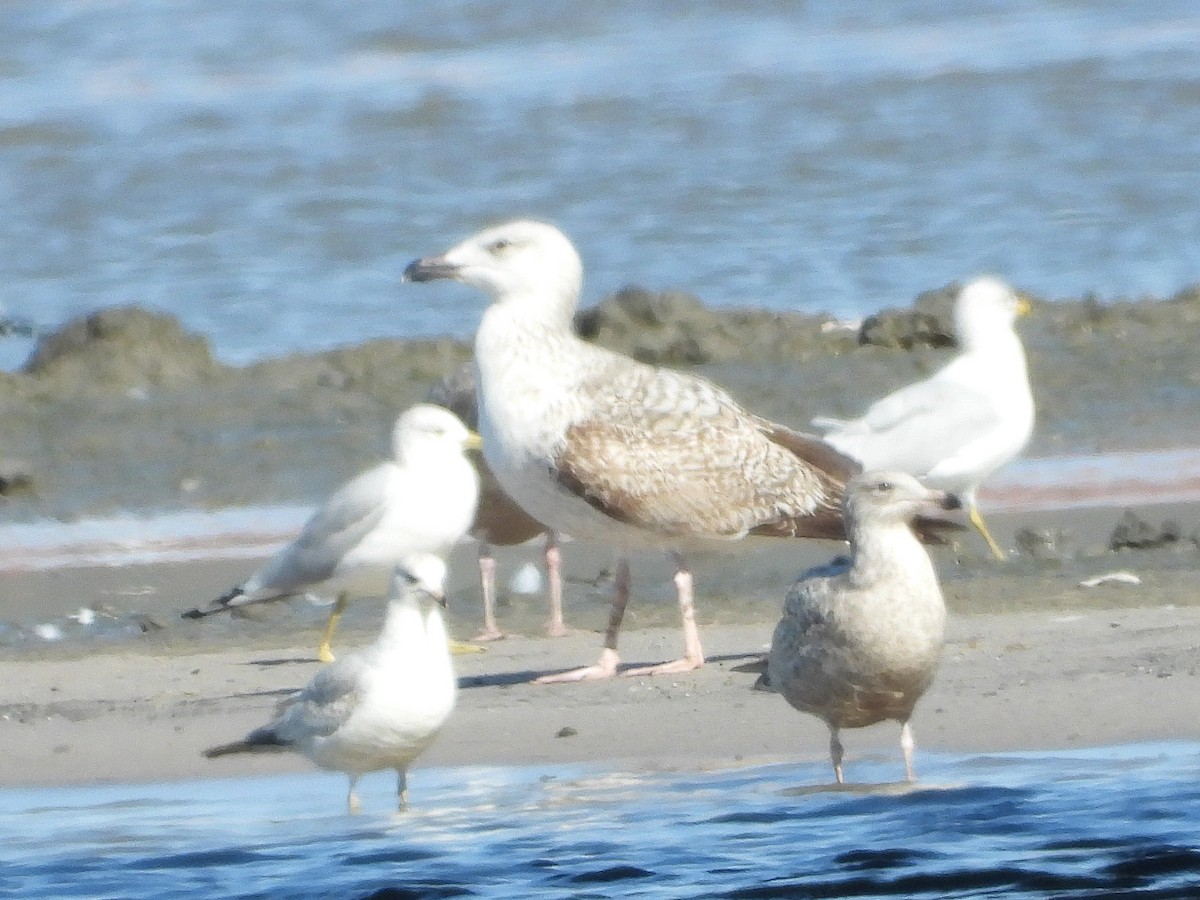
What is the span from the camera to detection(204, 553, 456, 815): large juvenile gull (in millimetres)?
6914

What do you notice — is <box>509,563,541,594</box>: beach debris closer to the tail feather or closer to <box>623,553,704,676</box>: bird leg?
the tail feather

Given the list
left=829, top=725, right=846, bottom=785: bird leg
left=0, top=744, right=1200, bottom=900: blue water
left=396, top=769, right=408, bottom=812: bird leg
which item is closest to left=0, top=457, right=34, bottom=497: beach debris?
left=0, top=744, right=1200, bottom=900: blue water

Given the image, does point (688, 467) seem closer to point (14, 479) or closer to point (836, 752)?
point (836, 752)

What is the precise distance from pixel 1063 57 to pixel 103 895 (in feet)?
94.6

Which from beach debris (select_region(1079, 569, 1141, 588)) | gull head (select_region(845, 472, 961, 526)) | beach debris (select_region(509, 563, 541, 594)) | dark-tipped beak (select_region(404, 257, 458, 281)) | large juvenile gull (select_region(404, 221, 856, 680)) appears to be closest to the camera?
gull head (select_region(845, 472, 961, 526))

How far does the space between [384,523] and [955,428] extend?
2.85 metres

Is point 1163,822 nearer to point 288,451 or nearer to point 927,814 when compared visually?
point 927,814

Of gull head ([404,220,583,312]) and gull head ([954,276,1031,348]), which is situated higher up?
gull head ([954,276,1031,348])

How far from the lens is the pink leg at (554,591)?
9.74 m

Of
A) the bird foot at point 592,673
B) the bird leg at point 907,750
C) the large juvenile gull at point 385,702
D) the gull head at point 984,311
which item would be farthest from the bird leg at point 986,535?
the large juvenile gull at point 385,702

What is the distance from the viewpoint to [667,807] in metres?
6.86

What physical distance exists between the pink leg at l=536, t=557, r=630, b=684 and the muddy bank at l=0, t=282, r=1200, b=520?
4.52 metres

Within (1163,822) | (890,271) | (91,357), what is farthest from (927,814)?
(890,271)

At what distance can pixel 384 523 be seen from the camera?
9.34 meters
